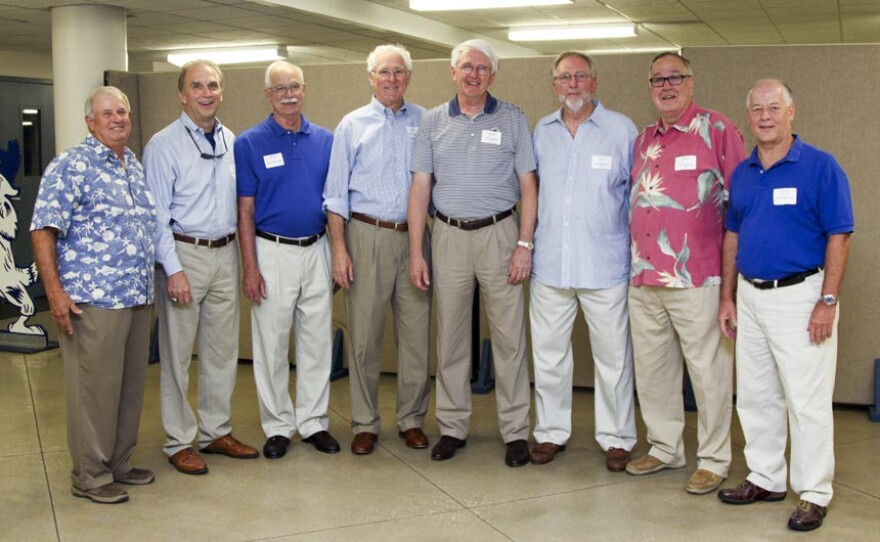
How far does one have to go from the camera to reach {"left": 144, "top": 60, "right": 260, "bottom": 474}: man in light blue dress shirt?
161 inches

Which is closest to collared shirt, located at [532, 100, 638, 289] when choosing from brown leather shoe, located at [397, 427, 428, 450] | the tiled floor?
the tiled floor

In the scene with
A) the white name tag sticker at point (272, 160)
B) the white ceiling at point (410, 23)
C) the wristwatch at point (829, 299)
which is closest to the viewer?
the wristwatch at point (829, 299)

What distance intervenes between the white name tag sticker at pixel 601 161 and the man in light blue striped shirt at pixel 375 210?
866 mm

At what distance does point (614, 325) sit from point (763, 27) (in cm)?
794

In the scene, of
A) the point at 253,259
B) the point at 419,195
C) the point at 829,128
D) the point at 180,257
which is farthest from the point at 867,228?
the point at 180,257

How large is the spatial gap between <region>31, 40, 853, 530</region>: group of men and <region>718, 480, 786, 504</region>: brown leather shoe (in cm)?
1

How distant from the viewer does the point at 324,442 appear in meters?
4.53

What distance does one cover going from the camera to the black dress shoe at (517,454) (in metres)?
4.30

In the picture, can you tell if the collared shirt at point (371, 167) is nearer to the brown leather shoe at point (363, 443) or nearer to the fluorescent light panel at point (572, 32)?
the brown leather shoe at point (363, 443)

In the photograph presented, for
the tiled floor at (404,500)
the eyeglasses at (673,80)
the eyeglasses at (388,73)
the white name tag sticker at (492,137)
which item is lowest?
the tiled floor at (404,500)

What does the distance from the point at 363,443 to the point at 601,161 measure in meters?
1.70

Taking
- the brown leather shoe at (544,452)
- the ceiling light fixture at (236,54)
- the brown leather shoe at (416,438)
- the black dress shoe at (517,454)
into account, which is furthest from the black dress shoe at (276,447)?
the ceiling light fixture at (236,54)

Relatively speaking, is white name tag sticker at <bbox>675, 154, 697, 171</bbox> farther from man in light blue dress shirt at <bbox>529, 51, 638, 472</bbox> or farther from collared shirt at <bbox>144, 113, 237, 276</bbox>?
collared shirt at <bbox>144, 113, 237, 276</bbox>

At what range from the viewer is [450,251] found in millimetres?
4258
